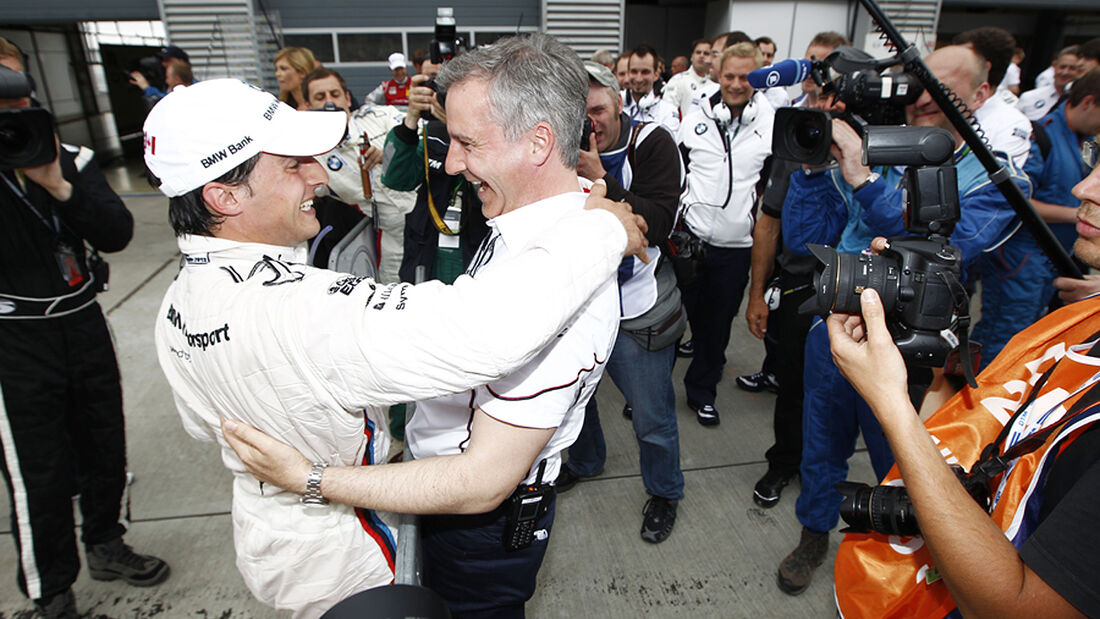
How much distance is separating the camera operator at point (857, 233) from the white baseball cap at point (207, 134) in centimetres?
173

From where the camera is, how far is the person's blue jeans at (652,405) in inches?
101

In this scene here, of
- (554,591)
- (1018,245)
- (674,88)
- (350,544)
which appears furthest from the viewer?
(674,88)

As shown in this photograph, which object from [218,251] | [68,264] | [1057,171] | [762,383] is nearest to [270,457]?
[218,251]

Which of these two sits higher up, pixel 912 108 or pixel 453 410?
pixel 912 108

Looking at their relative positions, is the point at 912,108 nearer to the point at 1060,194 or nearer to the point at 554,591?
the point at 1060,194

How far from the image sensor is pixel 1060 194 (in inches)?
123

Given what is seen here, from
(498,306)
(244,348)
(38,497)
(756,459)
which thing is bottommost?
(756,459)

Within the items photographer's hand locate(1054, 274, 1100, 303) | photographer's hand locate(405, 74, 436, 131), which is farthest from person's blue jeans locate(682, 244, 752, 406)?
photographer's hand locate(1054, 274, 1100, 303)

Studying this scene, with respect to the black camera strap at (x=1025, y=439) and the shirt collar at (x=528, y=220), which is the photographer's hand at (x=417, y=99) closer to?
the shirt collar at (x=528, y=220)

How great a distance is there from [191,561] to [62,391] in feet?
3.18

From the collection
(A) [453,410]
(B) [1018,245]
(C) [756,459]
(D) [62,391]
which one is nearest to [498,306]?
(A) [453,410]

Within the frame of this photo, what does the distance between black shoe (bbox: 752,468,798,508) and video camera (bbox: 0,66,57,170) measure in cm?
328

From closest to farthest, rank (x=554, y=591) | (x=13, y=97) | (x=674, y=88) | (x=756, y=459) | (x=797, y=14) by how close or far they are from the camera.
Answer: (x=13, y=97) < (x=554, y=591) < (x=756, y=459) < (x=674, y=88) < (x=797, y=14)

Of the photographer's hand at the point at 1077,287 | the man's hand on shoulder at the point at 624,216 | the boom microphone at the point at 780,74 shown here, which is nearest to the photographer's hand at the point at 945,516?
the man's hand on shoulder at the point at 624,216
